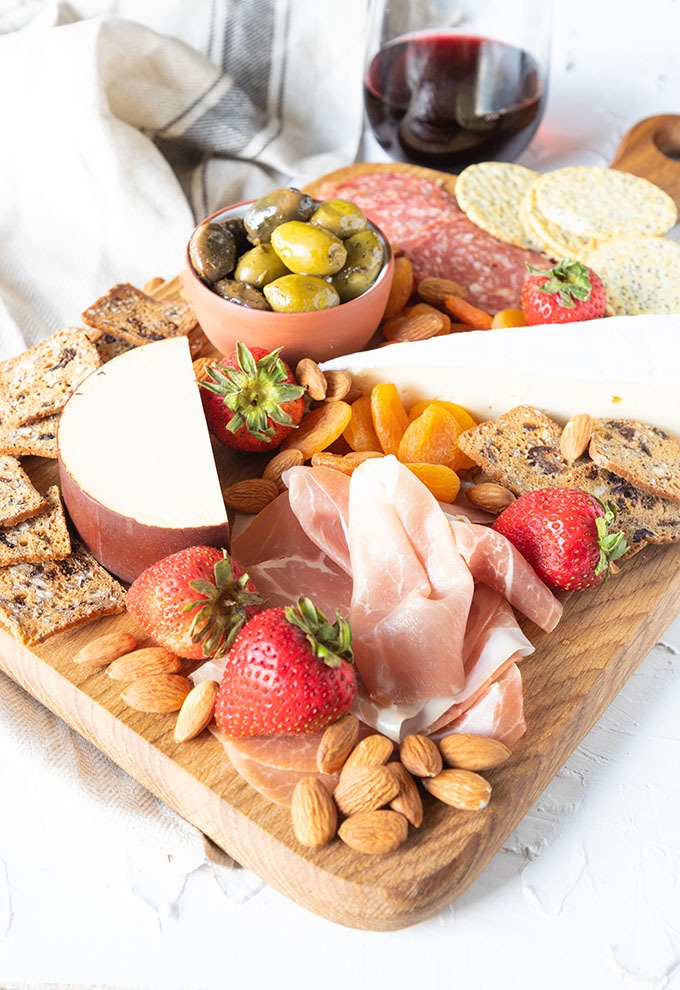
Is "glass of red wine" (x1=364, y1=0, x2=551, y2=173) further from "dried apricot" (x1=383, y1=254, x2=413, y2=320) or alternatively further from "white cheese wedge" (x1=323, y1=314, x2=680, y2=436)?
"white cheese wedge" (x1=323, y1=314, x2=680, y2=436)

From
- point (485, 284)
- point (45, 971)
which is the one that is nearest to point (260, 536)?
point (45, 971)

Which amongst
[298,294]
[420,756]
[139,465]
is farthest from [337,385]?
[420,756]

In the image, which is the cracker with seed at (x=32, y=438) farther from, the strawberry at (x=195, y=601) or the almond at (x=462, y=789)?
the almond at (x=462, y=789)

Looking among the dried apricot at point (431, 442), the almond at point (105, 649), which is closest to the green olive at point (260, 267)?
the dried apricot at point (431, 442)

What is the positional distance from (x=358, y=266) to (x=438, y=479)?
0.43 meters

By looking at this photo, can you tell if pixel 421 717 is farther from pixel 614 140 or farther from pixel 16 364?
pixel 614 140

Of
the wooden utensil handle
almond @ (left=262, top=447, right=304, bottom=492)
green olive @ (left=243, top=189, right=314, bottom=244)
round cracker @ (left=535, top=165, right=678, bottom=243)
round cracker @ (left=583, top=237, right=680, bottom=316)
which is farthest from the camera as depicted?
the wooden utensil handle

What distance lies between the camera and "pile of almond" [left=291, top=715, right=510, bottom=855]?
4.30ft

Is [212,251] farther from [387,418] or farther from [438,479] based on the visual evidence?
[438,479]

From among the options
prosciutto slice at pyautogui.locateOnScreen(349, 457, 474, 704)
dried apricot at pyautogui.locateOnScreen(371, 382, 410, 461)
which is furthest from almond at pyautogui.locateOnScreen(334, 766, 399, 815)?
dried apricot at pyautogui.locateOnScreen(371, 382, 410, 461)

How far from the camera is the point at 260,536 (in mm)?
1696

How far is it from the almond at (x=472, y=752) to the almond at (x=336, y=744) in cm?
12

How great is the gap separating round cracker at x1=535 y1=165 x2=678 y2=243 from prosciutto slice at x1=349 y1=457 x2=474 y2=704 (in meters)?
0.99

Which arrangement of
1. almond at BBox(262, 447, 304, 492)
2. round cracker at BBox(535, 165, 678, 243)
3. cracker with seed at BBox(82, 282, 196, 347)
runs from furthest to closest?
round cracker at BBox(535, 165, 678, 243), cracker with seed at BBox(82, 282, 196, 347), almond at BBox(262, 447, 304, 492)
